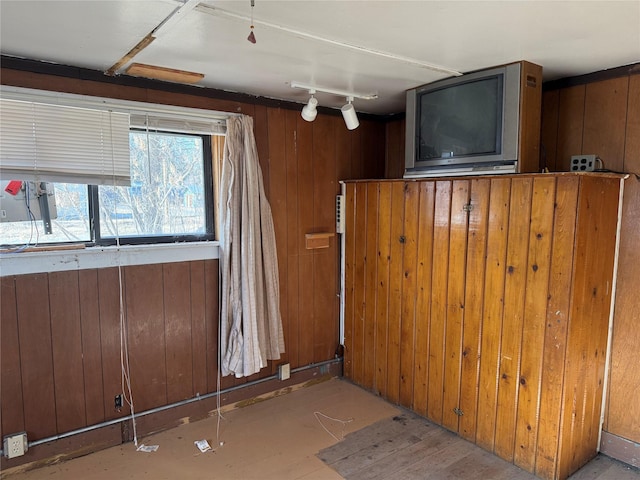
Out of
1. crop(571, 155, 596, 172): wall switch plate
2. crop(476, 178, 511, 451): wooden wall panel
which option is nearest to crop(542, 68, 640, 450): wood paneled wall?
crop(571, 155, 596, 172): wall switch plate

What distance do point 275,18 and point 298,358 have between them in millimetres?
2433

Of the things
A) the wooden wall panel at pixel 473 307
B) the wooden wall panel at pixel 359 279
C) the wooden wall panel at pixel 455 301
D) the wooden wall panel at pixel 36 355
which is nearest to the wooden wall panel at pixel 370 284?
the wooden wall panel at pixel 359 279

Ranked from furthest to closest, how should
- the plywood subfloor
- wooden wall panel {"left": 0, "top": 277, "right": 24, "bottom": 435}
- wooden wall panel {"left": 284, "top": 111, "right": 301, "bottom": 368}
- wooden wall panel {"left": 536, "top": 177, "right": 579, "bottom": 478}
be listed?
wooden wall panel {"left": 284, "top": 111, "right": 301, "bottom": 368}
the plywood subfloor
wooden wall panel {"left": 0, "top": 277, "right": 24, "bottom": 435}
wooden wall panel {"left": 536, "top": 177, "right": 579, "bottom": 478}

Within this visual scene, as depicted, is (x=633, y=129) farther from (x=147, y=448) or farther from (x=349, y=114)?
(x=147, y=448)

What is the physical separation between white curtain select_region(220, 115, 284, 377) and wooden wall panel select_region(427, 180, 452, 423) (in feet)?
3.76

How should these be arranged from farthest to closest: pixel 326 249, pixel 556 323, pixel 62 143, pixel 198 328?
1. pixel 326 249
2. pixel 198 328
3. pixel 62 143
4. pixel 556 323

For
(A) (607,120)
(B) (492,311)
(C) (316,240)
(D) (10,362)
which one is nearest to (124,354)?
(D) (10,362)

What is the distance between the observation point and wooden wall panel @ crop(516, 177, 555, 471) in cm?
214

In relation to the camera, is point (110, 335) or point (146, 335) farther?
point (146, 335)

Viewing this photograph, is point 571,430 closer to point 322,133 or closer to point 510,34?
point 510,34

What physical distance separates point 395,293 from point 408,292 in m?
0.12

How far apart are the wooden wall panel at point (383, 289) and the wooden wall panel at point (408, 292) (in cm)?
15

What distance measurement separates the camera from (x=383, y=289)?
10.1ft

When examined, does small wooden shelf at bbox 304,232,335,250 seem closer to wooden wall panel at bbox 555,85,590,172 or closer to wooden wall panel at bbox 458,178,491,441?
wooden wall panel at bbox 458,178,491,441
